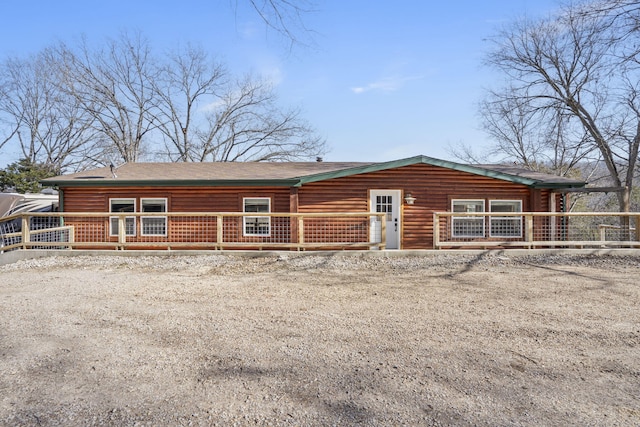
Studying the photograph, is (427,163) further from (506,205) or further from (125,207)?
(125,207)

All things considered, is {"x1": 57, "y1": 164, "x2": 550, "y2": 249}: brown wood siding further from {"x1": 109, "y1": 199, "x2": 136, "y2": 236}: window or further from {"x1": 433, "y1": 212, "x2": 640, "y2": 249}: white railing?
{"x1": 109, "y1": 199, "x2": 136, "y2": 236}: window

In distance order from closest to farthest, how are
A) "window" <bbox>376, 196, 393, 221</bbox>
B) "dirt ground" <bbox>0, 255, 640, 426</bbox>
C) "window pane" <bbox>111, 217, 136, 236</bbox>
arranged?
1. "dirt ground" <bbox>0, 255, 640, 426</bbox>
2. "window" <bbox>376, 196, 393, 221</bbox>
3. "window pane" <bbox>111, 217, 136, 236</bbox>

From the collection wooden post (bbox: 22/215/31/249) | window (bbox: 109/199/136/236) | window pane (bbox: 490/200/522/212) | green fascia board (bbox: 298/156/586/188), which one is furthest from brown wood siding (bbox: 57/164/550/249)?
wooden post (bbox: 22/215/31/249)

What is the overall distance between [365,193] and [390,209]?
0.92 metres

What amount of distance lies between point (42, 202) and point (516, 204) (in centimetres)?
1722

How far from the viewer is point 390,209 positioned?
39.1ft

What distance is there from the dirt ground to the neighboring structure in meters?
4.90

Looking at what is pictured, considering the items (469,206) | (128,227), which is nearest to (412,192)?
(469,206)

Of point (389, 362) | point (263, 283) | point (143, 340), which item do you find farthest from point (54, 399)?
point (263, 283)

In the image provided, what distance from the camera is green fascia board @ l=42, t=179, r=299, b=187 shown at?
1162 cm

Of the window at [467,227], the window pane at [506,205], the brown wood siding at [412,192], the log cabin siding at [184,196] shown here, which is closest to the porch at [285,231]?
the window at [467,227]

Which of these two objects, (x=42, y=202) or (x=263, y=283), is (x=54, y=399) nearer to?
(x=263, y=283)

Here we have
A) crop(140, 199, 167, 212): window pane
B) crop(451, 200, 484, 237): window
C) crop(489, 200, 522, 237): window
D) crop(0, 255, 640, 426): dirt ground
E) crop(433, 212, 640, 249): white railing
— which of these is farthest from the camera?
crop(140, 199, 167, 212): window pane

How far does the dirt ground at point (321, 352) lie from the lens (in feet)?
8.25
